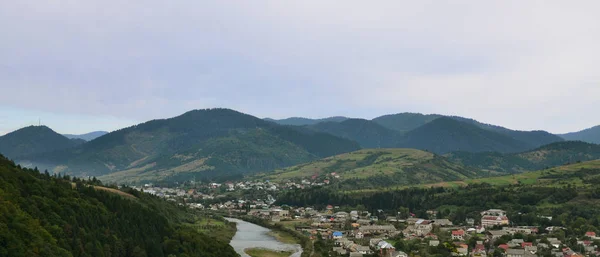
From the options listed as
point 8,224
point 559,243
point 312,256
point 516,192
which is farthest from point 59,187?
point 516,192

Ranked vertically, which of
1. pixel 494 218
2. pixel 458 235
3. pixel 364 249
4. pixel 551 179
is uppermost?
pixel 551 179

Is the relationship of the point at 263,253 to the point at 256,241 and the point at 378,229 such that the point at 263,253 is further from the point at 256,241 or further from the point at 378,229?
the point at 378,229

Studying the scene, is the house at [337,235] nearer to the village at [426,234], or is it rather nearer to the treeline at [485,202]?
the village at [426,234]

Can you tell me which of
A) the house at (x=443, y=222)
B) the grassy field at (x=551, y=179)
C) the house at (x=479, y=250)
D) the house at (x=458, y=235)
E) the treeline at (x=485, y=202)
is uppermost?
the grassy field at (x=551, y=179)

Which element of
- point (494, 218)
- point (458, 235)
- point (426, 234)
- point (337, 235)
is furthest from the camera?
point (494, 218)

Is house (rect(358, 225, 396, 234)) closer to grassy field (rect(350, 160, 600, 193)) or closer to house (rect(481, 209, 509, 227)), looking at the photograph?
house (rect(481, 209, 509, 227))

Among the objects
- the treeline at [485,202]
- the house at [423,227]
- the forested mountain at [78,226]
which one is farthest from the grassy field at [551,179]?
the forested mountain at [78,226]

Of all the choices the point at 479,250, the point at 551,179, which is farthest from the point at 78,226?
the point at 551,179
